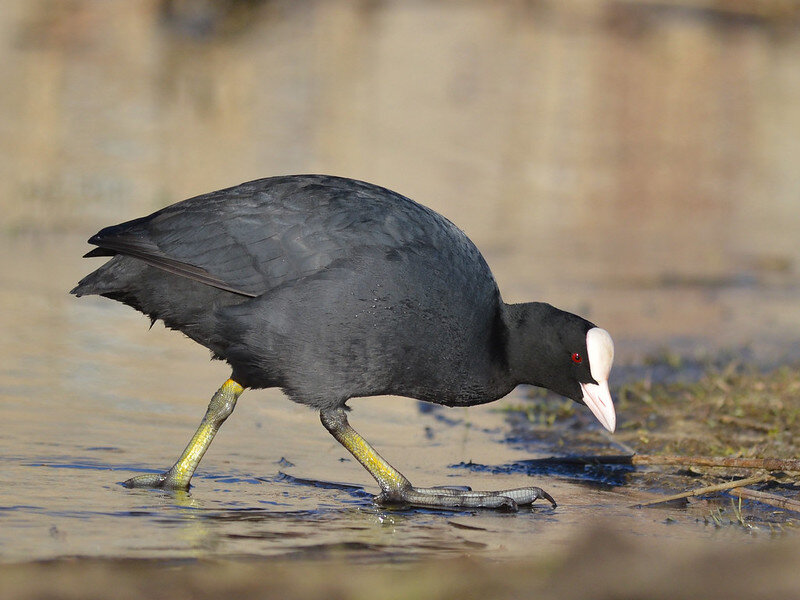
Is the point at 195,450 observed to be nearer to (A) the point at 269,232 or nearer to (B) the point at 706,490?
(A) the point at 269,232

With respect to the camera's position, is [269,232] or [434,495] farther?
[269,232]

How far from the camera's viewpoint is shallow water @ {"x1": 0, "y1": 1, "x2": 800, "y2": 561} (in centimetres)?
441

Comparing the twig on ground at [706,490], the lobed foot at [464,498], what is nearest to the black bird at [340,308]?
the lobed foot at [464,498]

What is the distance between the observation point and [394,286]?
15.3 ft

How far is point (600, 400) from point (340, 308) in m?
1.08

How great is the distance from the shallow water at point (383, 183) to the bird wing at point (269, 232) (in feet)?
2.61

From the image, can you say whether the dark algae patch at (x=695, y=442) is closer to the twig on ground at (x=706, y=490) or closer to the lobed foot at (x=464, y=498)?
the twig on ground at (x=706, y=490)

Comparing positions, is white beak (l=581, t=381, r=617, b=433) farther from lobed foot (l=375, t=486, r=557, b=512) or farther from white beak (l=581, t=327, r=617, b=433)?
lobed foot (l=375, t=486, r=557, b=512)

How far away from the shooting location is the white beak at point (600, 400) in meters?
4.84

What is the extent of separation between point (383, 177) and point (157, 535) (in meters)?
9.66

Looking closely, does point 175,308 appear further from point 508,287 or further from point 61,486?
point 508,287

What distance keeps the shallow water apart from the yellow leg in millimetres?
125

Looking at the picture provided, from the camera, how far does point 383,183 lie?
42.2ft

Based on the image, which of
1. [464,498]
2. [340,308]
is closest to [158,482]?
[340,308]
